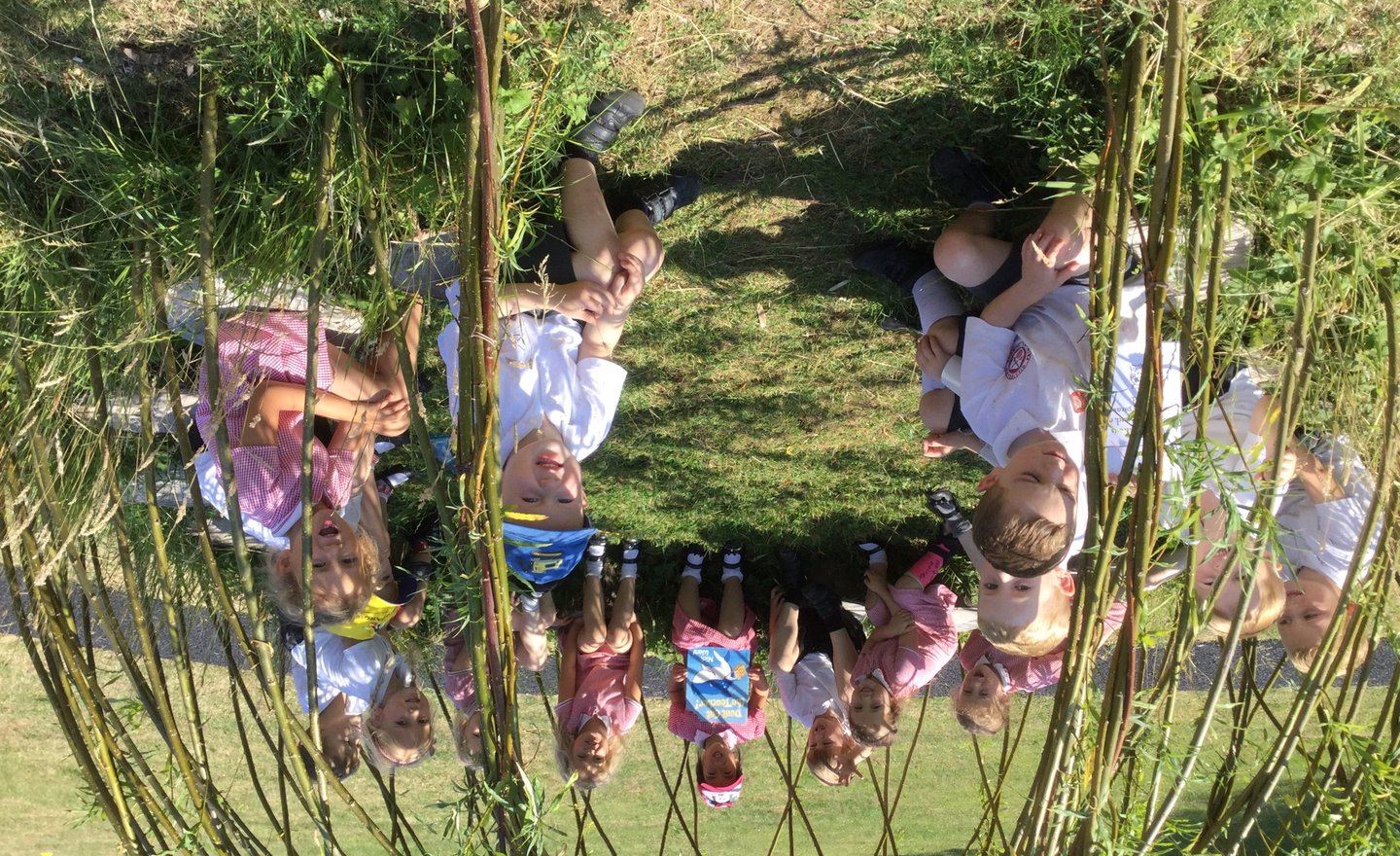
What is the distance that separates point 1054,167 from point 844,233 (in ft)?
2.91

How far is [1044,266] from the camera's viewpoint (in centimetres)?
262

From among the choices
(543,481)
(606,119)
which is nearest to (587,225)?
(606,119)

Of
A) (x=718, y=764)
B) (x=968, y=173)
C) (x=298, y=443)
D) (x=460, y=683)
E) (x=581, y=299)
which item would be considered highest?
(x=968, y=173)

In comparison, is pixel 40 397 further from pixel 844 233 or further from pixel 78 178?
pixel 844 233

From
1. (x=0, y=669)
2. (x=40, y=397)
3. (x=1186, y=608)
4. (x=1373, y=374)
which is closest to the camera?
(x=1186, y=608)

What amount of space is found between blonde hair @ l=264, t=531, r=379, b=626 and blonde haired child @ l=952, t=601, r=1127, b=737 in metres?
2.24

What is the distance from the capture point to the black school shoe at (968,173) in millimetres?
2918

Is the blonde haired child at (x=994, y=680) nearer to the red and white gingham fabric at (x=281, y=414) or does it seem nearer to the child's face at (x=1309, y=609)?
the child's face at (x=1309, y=609)

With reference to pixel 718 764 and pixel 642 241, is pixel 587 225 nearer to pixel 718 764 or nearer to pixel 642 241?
pixel 642 241

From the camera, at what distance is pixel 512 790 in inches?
94.4

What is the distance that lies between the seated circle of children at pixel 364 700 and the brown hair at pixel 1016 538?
2.13m

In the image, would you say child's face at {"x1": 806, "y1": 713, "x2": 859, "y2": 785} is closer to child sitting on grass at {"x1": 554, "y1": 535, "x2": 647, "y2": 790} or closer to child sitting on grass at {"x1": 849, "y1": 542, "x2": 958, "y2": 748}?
child sitting on grass at {"x1": 849, "y1": 542, "x2": 958, "y2": 748}

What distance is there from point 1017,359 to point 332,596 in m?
2.23

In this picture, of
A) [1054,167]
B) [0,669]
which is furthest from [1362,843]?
[0,669]
